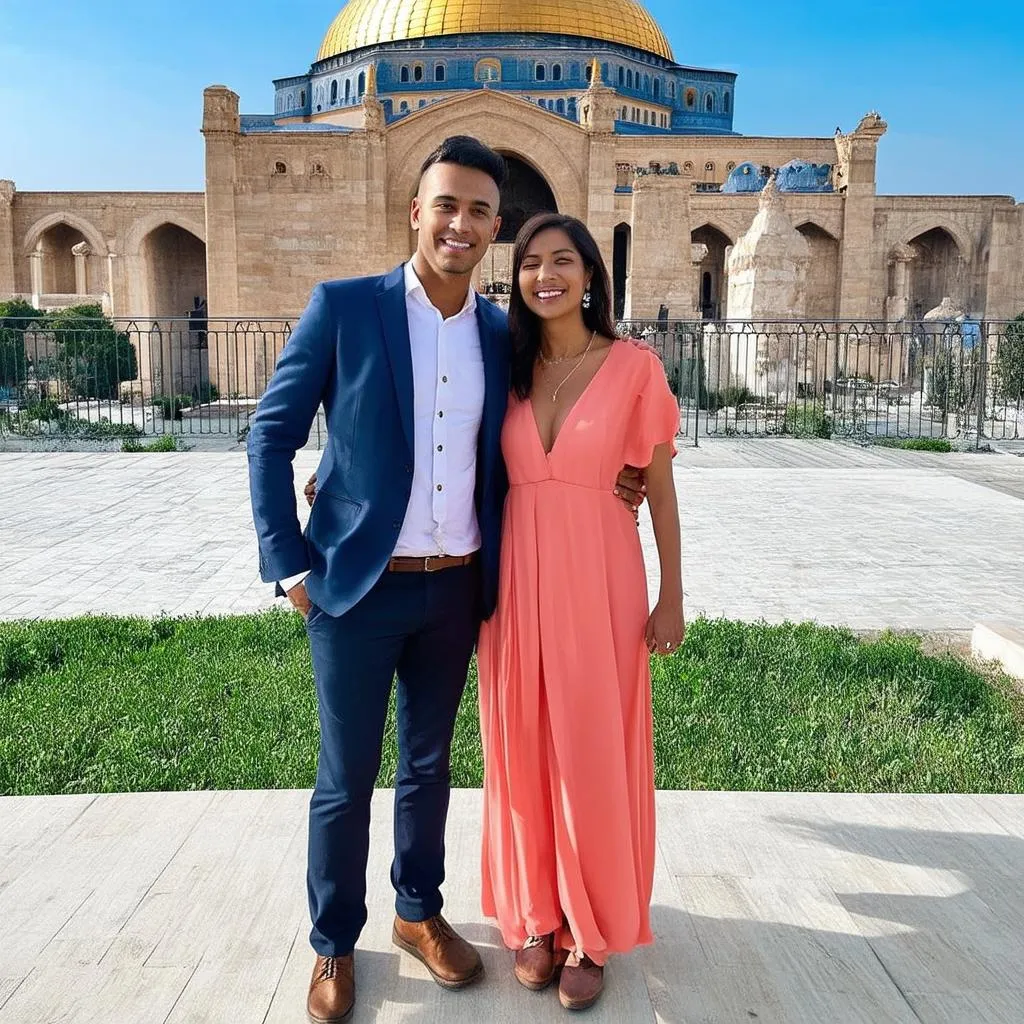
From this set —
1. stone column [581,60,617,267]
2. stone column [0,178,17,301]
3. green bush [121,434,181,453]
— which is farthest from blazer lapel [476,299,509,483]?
stone column [0,178,17,301]

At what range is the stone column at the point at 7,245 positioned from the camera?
101 feet

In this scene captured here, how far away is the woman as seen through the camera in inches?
82.4

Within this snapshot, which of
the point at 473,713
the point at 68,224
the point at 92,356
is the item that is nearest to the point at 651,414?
the point at 473,713

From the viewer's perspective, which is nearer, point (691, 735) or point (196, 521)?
point (691, 735)

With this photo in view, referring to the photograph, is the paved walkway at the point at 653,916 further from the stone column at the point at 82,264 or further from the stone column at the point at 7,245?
the stone column at the point at 7,245

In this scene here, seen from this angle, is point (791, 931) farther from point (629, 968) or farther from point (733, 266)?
point (733, 266)

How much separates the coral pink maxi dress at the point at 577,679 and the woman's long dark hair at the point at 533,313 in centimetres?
6

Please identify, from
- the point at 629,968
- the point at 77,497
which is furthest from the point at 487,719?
the point at 77,497

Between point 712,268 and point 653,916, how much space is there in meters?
A: 32.7

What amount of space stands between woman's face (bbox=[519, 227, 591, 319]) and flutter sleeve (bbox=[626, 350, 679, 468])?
212mm

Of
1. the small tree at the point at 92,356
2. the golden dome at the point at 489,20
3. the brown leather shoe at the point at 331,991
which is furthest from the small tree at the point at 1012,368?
the golden dome at the point at 489,20

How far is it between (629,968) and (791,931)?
0.41 metres

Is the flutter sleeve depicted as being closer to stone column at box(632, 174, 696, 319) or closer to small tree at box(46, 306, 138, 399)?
small tree at box(46, 306, 138, 399)

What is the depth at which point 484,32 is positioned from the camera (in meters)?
39.1
